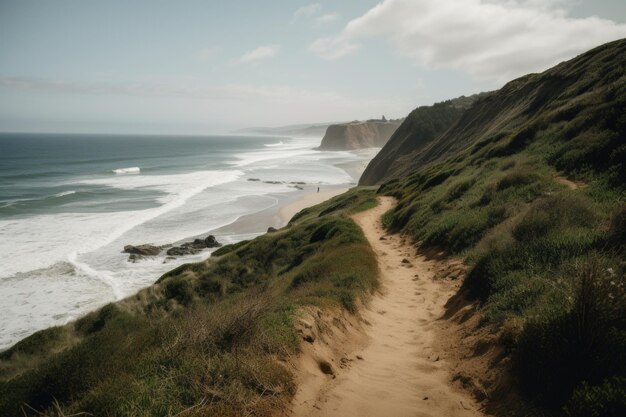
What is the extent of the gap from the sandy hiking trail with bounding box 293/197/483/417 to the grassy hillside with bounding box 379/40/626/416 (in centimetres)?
126

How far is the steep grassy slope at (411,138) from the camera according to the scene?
6650 centimetres

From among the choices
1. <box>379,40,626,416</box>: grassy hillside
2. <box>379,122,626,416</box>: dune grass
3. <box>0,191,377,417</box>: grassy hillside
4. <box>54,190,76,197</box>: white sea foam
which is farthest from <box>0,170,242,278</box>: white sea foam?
<box>379,122,626,416</box>: dune grass

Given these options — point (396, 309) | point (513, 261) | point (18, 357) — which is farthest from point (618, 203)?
point (18, 357)

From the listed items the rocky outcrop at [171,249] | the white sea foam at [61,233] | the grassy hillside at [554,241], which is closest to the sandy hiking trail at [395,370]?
the grassy hillside at [554,241]

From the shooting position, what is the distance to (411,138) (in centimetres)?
7169

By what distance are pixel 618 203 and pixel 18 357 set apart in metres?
21.9

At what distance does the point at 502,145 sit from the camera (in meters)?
25.5

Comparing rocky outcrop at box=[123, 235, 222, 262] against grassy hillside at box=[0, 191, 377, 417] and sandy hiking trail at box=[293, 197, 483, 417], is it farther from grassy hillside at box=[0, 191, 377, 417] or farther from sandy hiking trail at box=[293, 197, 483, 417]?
sandy hiking trail at box=[293, 197, 483, 417]

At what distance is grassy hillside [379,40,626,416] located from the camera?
478cm

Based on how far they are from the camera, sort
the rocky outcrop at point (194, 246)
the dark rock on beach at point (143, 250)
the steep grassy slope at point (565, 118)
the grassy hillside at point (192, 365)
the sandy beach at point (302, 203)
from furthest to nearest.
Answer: the sandy beach at point (302, 203) → the rocky outcrop at point (194, 246) → the dark rock on beach at point (143, 250) → the steep grassy slope at point (565, 118) → the grassy hillside at point (192, 365)

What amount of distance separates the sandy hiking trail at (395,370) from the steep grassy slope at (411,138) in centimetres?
5118

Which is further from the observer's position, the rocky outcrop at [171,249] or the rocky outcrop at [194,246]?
the rocky outcrop at [194,246]

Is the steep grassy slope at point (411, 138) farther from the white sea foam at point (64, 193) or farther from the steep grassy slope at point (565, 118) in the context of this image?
the white sea foam at point (64, 193)

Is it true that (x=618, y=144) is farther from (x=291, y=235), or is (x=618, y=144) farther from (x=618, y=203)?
(x=291, y=235)
